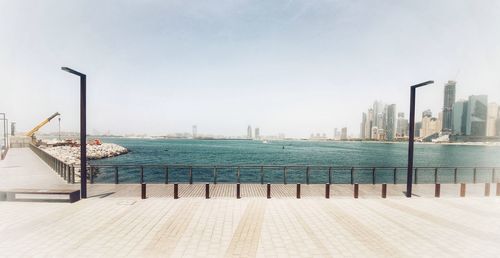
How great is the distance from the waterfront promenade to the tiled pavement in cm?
3

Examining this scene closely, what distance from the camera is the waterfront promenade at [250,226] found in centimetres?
621

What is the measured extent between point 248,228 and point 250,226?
177mm

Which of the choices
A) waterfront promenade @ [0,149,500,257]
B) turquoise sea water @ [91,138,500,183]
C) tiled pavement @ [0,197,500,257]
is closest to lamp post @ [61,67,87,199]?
tiled pavement @ [0,197,500,257]

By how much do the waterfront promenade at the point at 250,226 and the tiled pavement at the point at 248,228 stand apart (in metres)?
0.03

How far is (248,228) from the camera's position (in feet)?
24.9

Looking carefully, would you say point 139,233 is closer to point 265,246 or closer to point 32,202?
point 265,246

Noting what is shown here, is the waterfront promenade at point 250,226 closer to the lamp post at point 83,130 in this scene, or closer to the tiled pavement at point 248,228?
the tiled pavement at point 248,228

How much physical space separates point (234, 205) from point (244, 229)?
2.51m

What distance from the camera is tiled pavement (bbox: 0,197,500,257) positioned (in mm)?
6188

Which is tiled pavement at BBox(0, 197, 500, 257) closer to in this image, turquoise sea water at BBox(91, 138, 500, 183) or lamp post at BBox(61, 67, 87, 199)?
lamp post at BBox(61, 67, 87, 199)

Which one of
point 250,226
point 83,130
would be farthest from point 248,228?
point 83,130

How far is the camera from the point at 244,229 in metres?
7.51

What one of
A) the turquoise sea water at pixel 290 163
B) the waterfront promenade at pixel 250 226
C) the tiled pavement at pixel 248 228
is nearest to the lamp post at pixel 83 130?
the tiled pavement at pixel 248 228

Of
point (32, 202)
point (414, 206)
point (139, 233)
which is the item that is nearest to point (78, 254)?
point (139, 233)
